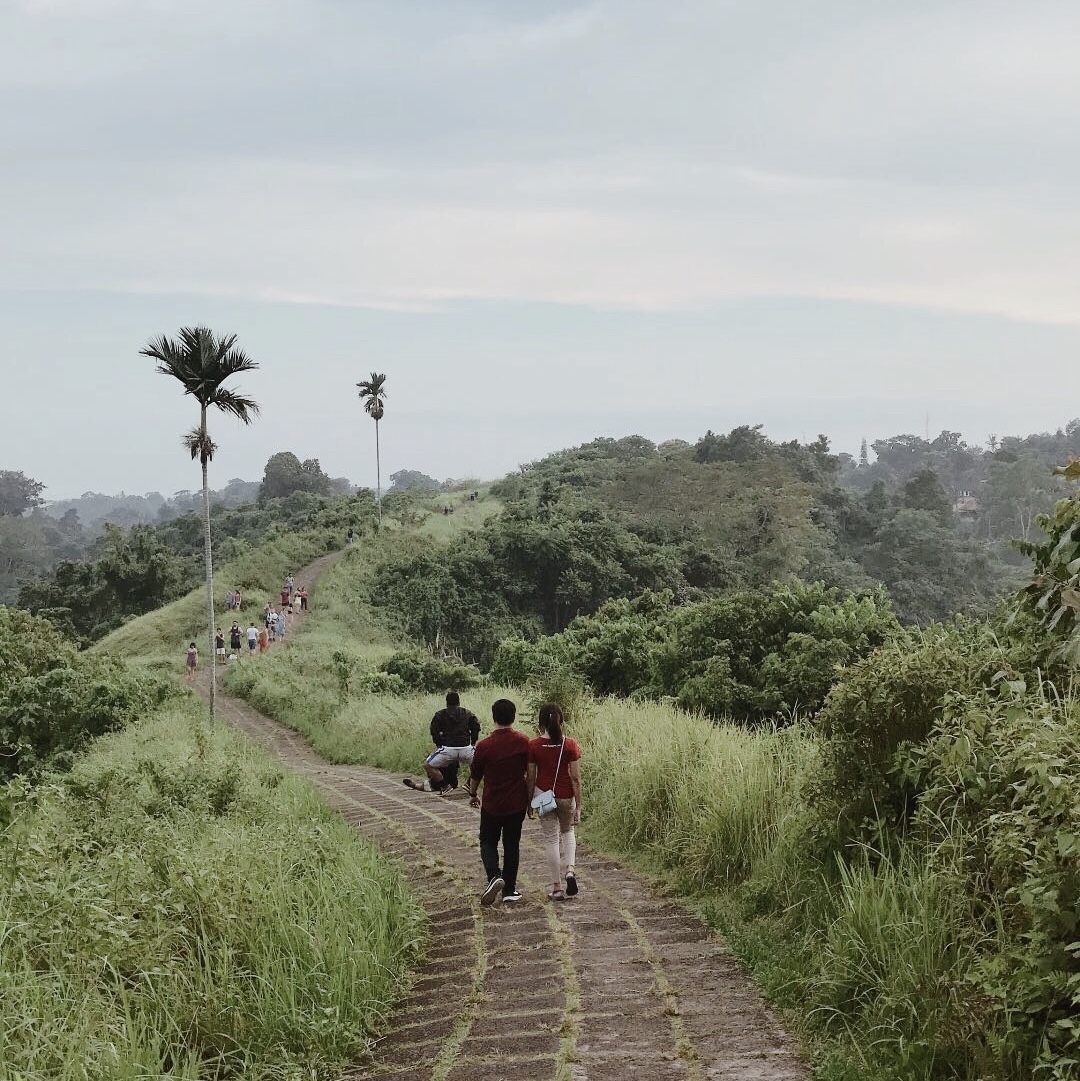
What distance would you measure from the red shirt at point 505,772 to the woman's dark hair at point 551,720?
166mm

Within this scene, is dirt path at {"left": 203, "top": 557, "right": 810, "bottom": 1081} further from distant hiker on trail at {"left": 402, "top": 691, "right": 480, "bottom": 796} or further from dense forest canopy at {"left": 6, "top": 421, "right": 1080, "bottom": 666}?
dense forest canopy at {"left": 6, "top": 421, "right": 1080, "bottom": 666}

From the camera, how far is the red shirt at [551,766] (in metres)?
7.22

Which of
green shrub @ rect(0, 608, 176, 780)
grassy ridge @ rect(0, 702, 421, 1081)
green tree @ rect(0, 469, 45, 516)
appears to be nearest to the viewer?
grassy ridge @ rect(0, 702, 421, 1081)

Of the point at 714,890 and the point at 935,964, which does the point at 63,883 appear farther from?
the point at 935,964

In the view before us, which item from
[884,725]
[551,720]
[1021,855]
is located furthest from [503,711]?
[1021,855]

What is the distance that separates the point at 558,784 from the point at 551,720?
1.43 feet

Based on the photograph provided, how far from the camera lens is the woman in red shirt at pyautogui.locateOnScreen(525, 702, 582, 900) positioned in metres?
7.15

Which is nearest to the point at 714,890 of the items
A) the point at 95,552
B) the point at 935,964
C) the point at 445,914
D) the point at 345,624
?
the point at 445,914

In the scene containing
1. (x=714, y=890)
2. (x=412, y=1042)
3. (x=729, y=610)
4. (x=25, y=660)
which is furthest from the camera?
(x=25, y=660)

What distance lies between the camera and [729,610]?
15781 millimetres

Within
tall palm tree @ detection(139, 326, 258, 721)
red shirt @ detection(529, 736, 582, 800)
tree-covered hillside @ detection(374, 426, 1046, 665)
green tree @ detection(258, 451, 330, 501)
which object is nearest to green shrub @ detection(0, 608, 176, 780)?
tall palm tree @ detection(139, 326, 258, 721)

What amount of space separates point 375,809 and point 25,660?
10973 mm

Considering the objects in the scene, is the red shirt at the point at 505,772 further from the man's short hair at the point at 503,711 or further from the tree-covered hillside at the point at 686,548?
the tree-covered hillside at the point at 686,548

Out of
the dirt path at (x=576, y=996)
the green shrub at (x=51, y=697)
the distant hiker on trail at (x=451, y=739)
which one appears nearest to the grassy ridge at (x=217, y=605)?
the green shrub at (x=51, y=697)
